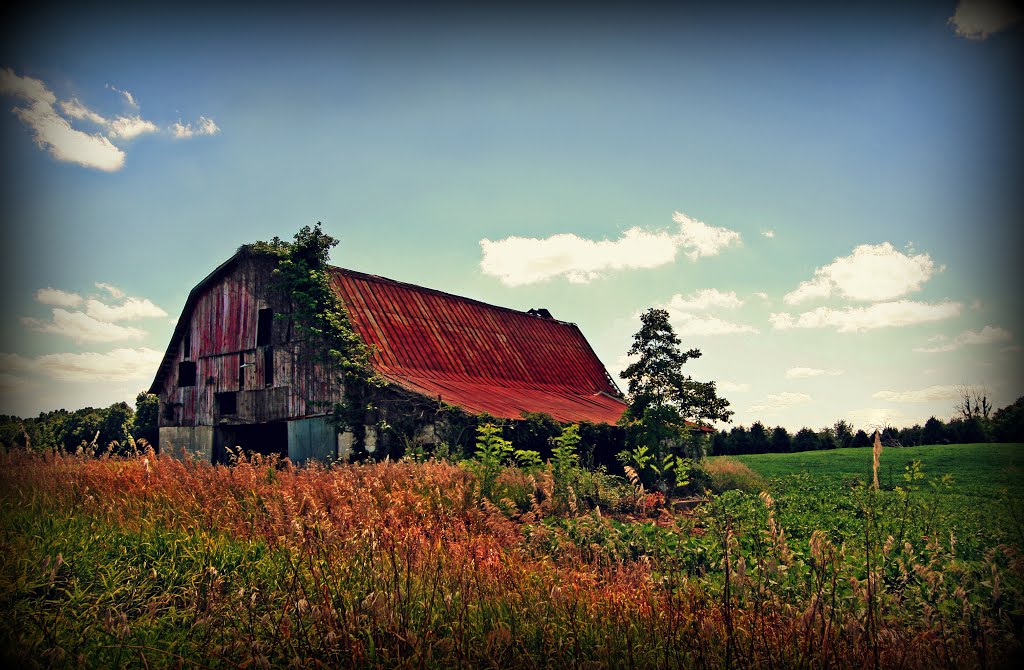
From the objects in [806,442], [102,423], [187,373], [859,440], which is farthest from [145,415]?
[859,440]

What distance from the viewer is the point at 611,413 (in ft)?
73.4

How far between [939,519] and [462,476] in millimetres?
8726

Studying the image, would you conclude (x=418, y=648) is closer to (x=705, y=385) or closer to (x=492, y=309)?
(x=705, y=385)

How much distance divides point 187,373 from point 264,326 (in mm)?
4385

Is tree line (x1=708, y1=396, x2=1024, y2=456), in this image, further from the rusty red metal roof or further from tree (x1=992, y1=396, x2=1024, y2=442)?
the rusty red metal roof

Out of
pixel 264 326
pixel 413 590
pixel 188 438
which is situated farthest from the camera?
pixel 188 438

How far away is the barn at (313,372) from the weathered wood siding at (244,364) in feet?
0.12

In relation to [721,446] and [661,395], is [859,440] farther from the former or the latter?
[661,395]

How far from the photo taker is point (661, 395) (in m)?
17.0

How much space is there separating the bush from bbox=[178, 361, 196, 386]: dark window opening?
1809 centimetres

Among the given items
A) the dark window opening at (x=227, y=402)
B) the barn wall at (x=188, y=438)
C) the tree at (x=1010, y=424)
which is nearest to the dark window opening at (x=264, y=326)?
the dark window opening at (x=227, y=402)

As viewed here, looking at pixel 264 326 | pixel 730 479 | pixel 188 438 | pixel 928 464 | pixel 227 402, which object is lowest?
pixel 928 464

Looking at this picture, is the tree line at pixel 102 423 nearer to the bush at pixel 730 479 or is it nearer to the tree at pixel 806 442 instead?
the bush at pixel 730 479

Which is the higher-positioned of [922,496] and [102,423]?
[102,423]
